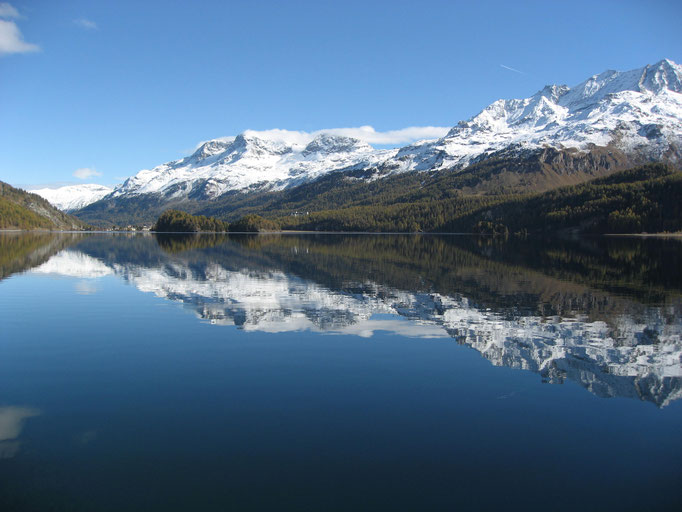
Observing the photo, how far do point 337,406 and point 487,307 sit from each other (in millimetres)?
21444

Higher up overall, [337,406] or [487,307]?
[487,307]

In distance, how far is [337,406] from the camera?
15820 mm

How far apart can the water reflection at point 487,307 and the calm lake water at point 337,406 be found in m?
0.24

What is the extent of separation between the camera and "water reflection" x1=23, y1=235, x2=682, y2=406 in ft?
69.7

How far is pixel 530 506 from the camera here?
35.7 feet

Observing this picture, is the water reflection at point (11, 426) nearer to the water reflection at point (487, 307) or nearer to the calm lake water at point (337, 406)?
the calm lake water at point (337, 406)

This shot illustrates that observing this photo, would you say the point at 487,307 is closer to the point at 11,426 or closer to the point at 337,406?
the point at 337,406

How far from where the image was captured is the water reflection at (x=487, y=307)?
69.7 ft

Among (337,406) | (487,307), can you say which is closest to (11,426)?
(337,406)

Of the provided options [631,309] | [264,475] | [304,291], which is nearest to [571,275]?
[631,309]

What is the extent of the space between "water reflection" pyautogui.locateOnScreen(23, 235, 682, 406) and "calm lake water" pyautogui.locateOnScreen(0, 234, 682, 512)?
0.77ft

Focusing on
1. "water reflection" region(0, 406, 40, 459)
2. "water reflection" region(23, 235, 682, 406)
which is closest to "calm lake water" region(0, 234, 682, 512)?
"water reflection" region(0, 406, 40, 459)

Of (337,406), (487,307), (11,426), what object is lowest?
(11,426)

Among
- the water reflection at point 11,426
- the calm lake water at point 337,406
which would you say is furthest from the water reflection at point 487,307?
the water reflection at point 11,426
